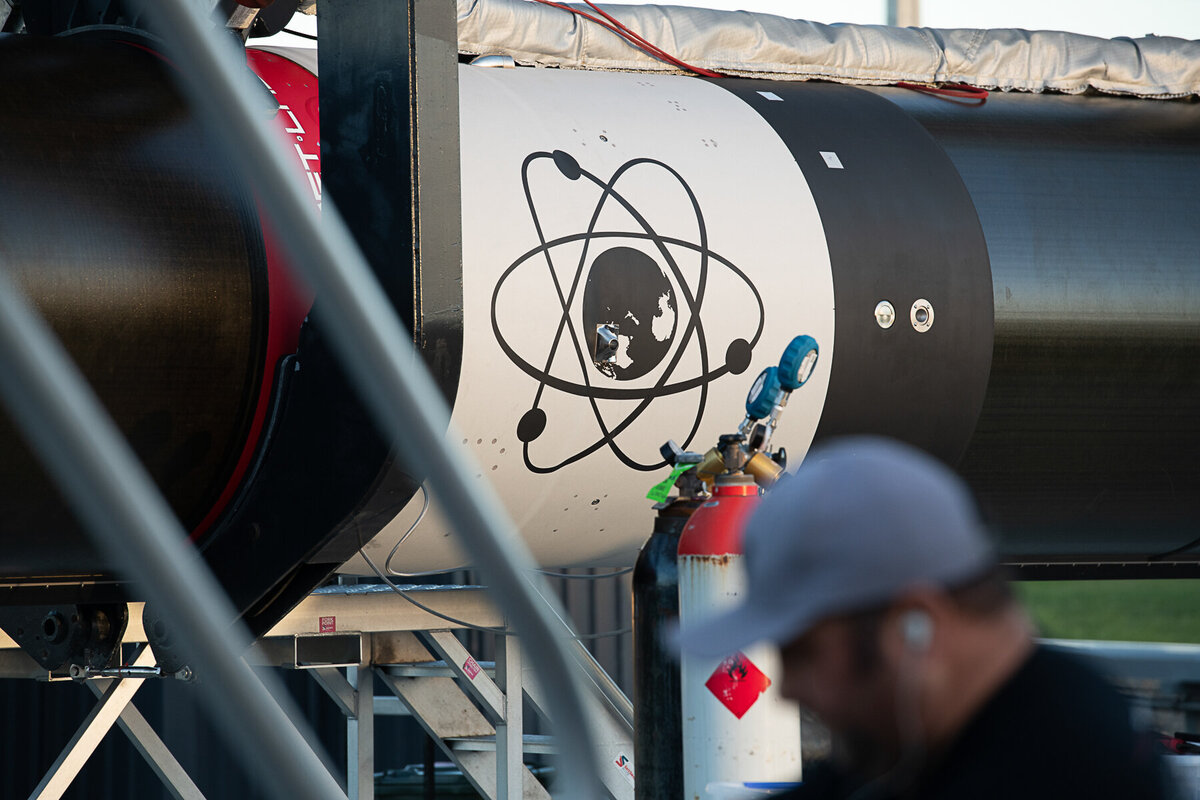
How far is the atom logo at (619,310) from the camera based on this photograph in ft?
11.5

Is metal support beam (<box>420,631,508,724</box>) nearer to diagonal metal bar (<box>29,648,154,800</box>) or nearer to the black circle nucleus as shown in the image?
diagonal metal bar (<box>29,648,154,800</box>)

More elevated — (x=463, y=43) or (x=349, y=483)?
(x=463, y=43)

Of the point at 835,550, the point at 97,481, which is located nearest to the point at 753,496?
the point at 835,550

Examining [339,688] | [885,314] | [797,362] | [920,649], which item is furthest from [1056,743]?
[339,688]

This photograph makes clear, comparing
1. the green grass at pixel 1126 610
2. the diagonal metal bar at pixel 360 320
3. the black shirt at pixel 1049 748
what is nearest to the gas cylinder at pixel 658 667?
the diagonal metal bar at pixel 360 320

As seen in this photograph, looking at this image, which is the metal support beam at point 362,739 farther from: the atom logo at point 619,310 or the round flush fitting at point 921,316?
the round flush fitting at point 921,316

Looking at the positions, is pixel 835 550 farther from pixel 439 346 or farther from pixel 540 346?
pixel 540 346

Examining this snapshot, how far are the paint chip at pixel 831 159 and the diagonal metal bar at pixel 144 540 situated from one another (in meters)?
3.02

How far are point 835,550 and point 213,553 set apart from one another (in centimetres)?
232

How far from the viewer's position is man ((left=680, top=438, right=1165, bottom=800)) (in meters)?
1.22

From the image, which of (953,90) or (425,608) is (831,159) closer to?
(953,90)

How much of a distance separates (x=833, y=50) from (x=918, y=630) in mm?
3450

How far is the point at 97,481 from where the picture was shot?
1.16 metres

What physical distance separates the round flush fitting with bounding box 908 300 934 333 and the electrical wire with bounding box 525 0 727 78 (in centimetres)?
94
